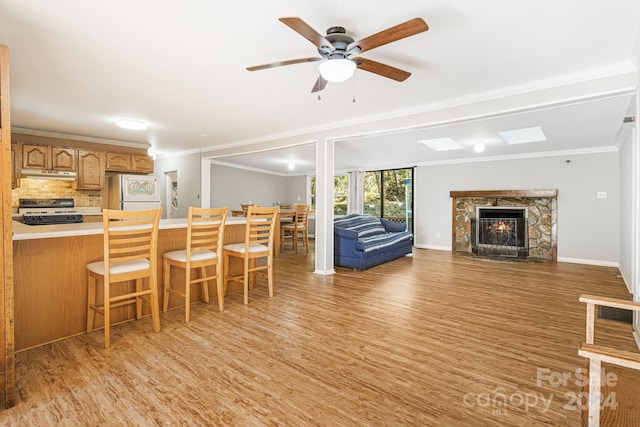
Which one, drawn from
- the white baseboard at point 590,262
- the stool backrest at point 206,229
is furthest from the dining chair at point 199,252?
the white baseboard at point 590,262

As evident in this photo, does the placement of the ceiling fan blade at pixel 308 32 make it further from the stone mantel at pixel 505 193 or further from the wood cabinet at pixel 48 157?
the stone mantel at pixel 505 193

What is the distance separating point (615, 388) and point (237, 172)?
29.2 feet

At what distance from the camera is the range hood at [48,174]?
190 inches

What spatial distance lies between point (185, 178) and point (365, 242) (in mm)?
4728

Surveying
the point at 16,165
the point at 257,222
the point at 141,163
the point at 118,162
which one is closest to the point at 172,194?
the point at 141,163

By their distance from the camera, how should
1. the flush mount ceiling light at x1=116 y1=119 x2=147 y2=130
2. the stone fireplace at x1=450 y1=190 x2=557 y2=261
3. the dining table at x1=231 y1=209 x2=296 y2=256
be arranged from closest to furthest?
1. the flush mount ceiling light at x1=116 y1=119 x2=147 y2=130
2. the stone fireplace at x1=450 y1=190 x2=557 y2=261
3. the dining table at x1=231 y1=209 x2=296 y2=256

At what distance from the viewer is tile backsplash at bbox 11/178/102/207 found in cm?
513

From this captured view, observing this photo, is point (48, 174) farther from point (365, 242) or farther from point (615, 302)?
point (615, 302)

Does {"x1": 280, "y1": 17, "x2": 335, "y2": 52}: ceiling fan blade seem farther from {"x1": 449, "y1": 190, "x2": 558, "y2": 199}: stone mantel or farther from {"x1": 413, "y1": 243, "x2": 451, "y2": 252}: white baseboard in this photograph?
{"x1": 413, "y1": 243, "x2": 451, "y2": 252}: white baseboard

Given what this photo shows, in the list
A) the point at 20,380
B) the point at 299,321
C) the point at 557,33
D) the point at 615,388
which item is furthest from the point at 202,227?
the point at 557,33

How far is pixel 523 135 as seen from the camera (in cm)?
520

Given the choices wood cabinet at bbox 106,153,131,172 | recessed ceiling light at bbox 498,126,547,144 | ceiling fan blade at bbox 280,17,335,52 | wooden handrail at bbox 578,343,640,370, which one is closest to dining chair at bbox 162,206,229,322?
ceiling fan blade at bbox 280,17,335,52

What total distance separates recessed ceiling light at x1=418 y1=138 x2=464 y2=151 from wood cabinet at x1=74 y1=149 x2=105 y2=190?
19.7ft

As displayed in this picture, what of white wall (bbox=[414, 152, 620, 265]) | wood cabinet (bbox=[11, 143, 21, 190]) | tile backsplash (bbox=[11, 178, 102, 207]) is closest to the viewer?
wood cabinet (bbox=[11, 143, 21, 190])
